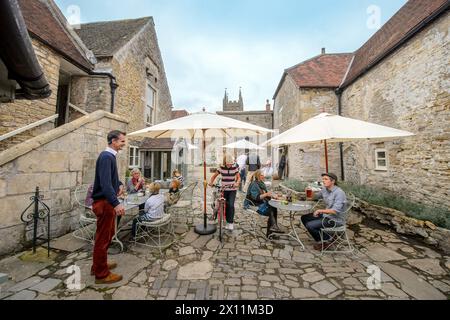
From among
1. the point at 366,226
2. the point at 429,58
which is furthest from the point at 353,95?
the point at 366,226

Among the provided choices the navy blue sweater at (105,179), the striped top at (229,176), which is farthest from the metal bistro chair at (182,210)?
the navy blue sweater at (105,179)

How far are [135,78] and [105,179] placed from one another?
375 inches

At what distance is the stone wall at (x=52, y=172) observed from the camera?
335 cm

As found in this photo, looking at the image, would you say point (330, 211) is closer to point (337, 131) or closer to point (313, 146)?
point (337, 131)

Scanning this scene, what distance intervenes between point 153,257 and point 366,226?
5452mm

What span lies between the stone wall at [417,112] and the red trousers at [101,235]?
804cm

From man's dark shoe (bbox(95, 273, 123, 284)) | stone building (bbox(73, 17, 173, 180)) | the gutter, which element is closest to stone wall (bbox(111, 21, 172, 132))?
stone building (bbox(73, 17, 173, 180))

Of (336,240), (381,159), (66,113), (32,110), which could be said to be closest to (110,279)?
(336,240)

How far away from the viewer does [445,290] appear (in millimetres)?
2689

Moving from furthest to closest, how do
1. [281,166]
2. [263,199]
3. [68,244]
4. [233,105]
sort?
1. [233,105]
2. [281,166]
3. [263,199]
4. [68,244]

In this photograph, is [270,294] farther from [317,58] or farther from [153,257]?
[317,58]

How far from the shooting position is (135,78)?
34.1 feet

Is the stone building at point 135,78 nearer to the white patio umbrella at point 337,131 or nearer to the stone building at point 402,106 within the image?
the white patio umbrella at point 337,131
